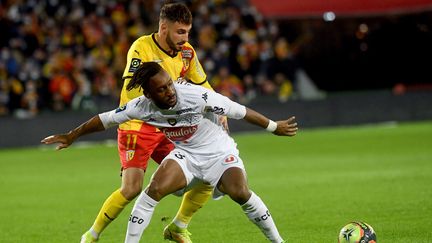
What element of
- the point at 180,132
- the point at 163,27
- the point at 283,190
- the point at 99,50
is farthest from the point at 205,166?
the point at 99,50

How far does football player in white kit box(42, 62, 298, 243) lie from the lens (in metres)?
7.40

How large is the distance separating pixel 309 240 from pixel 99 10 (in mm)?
19653

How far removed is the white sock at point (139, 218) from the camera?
7375 millimetres

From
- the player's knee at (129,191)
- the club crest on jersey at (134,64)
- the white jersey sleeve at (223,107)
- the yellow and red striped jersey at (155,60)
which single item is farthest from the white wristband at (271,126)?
the club crest on jersey at (134,64)

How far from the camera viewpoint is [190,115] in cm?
758

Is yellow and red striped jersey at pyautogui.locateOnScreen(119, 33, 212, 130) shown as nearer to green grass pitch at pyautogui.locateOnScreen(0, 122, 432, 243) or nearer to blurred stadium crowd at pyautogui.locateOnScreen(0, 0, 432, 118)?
green grass pitch at pyautogui.locateOnScreen(0, 122, 432, 243)

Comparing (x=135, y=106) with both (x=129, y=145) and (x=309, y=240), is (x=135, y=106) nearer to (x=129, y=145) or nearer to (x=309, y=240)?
(x=129, y=145)

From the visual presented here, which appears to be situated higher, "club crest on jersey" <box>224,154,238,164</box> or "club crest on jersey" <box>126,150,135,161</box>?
"club crest on jersey" <box>224,154,238,164</box>

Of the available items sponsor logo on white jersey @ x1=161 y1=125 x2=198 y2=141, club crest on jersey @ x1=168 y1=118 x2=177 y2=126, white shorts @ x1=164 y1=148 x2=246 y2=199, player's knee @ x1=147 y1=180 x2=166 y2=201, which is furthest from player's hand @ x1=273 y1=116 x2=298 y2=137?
player's knee @ x1=147 y1=180 x2=166 y2=201

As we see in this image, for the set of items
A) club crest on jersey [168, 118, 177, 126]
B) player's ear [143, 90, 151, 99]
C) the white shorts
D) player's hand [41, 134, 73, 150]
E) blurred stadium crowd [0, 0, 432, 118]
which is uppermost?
player's ear [143, 90, 151, 99]

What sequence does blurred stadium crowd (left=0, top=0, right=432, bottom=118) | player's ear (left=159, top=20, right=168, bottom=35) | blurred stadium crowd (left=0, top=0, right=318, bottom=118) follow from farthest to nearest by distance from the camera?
blurred stadium crowd (left=0, top=0, right=432, bottom=118)
blurred stadium crowd (left=0, top=0, right=318, bottom=118)
player's ear (left=159, top=20, right=168, bottom=35)

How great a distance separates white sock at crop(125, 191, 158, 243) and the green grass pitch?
1.70 metres

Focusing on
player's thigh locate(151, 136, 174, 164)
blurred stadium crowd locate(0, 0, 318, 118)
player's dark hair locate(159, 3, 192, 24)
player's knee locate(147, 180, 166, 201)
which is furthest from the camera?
blurred stadium crowd locate(0, 0, 318, 118)

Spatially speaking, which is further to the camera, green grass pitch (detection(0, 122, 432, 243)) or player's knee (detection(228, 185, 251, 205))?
green grass pitch (detection(0, 122, 432, 243))
